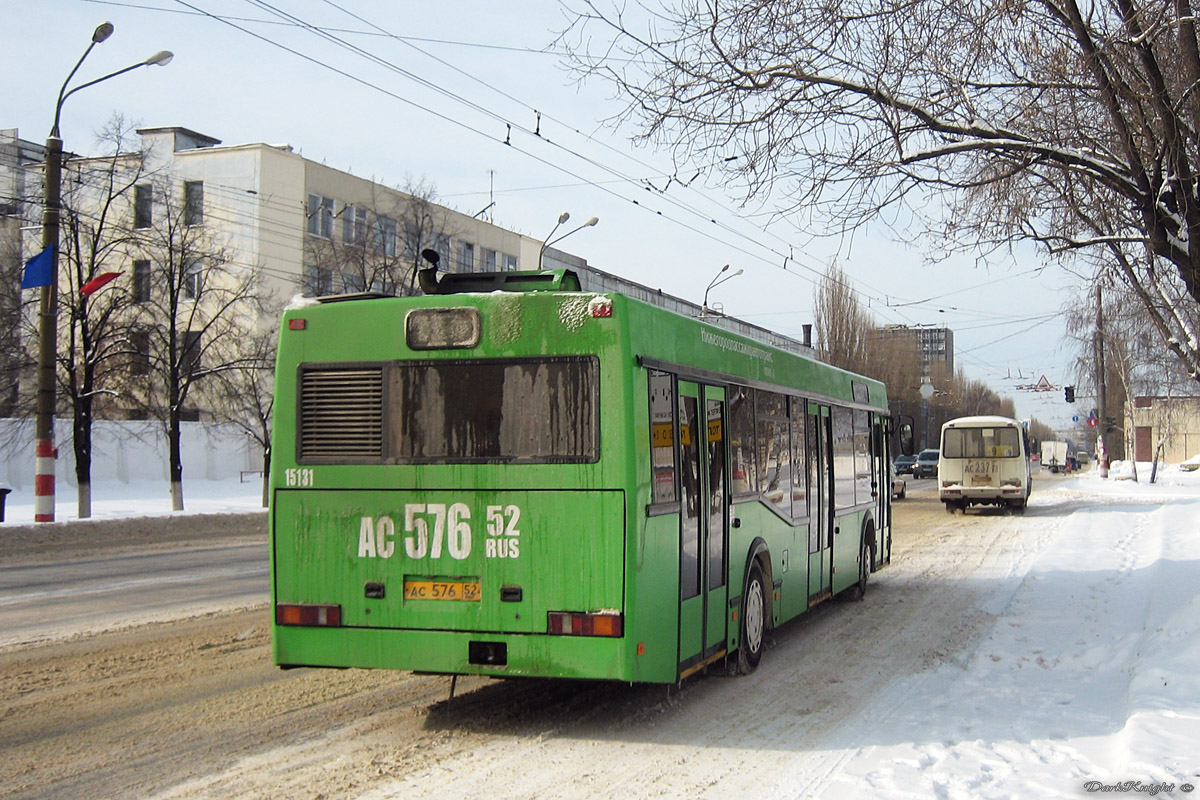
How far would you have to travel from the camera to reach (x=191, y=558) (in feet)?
57.5

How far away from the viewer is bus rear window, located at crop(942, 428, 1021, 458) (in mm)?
30922

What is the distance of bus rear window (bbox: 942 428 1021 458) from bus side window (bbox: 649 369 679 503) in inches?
1018

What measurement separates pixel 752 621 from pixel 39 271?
17.1 m

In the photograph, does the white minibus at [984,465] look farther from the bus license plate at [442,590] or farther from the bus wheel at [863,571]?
the bus license plate at [442,590]

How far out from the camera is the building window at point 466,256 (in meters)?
55.1

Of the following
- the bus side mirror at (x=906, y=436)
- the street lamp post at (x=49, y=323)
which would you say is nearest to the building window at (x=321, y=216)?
the street lamp post at (x=49, y=323)

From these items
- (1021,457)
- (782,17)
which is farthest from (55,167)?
(1021,457)

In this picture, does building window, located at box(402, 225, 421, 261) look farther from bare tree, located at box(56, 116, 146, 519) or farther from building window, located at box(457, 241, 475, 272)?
building window, located at box(457, 241, 475, 272)

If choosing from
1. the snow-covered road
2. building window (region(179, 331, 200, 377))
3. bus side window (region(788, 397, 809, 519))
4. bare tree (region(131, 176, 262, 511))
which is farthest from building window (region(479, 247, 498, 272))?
bus side window (region(788, 397, 809, 519))

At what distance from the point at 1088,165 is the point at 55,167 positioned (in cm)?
1891

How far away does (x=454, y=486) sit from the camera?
263 inches

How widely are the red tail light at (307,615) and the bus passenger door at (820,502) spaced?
17.7ft

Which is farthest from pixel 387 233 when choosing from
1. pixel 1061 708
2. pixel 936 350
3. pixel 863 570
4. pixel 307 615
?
pixel 936 350

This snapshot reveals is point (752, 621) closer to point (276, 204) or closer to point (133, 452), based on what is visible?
point (133, 452)
